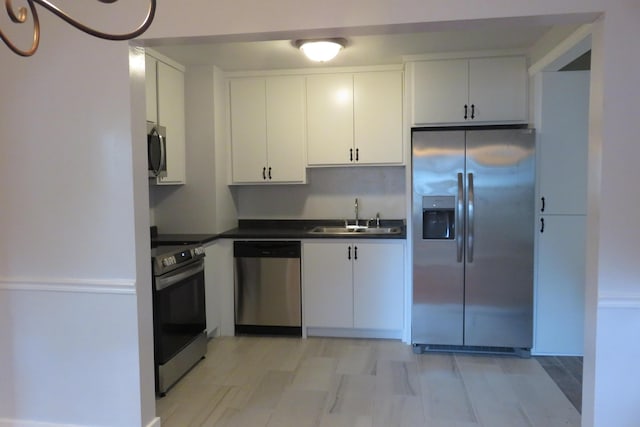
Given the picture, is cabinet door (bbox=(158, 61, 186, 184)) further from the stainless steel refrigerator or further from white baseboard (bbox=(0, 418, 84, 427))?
the stainless steel refrigerator

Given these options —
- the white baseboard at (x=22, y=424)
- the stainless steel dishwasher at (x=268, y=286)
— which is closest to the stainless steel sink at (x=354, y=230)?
the stainless steel dishwasher at (x=268, y=286)

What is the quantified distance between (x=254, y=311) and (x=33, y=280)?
1.97m

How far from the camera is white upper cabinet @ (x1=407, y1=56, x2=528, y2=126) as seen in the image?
3.63 meters

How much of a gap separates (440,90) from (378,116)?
604mm

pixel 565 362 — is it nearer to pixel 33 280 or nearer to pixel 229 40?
pixel 229 40

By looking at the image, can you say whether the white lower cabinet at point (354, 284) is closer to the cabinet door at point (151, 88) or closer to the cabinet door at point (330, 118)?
the cabinet door at point (330, 118)

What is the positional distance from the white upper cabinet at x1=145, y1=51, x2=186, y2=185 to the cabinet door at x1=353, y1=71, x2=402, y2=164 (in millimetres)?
1529

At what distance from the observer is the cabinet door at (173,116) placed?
3582 mm

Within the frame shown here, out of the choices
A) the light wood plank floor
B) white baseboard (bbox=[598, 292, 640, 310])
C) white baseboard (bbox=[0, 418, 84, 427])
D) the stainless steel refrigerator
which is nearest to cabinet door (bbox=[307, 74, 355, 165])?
the stainless steel refrigerator

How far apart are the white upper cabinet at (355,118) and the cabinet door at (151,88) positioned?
1.34m

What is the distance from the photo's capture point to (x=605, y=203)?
198 cm

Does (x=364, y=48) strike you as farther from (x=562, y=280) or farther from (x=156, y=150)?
(x=562, y=280)

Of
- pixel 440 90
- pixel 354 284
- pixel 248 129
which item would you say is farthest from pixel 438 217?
pixel 248 129

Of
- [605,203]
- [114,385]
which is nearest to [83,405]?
[114,385]
